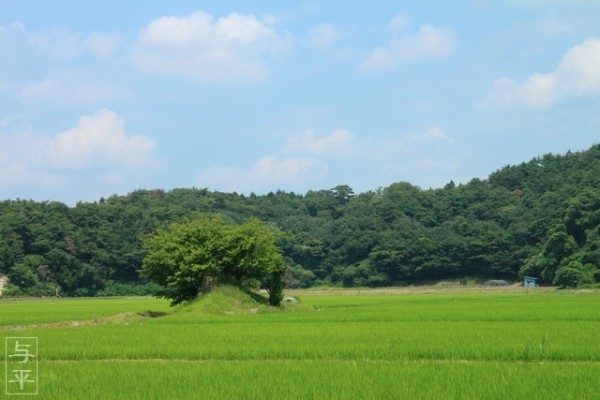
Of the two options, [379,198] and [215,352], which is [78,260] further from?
[215,352]

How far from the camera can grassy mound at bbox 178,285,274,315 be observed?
102 feet

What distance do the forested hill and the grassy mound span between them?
118ft

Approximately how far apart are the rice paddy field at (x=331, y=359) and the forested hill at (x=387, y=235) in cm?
4375

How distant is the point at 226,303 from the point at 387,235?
190ft

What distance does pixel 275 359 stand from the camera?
51.8 feet

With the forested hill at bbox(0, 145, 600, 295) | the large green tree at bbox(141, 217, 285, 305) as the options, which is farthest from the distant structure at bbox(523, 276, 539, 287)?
the large green tree at bbox(141, 217, 285, 305)

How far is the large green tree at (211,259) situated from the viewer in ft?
108

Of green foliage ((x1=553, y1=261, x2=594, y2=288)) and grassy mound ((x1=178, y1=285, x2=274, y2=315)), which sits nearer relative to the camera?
grassy mound ((x1=178, y1=285, x2=274, y2=315))

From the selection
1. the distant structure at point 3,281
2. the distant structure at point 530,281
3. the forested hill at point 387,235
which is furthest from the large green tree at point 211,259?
the distant structure at point 530,281

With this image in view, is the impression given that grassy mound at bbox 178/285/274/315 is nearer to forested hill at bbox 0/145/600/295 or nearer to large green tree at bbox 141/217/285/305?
large green tree at bbox 141/217/285/305

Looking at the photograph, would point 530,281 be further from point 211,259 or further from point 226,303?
point 226,303

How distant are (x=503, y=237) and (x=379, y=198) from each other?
3061 cm

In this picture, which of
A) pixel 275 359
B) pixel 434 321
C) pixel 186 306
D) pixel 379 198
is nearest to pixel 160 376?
pixel 275 359

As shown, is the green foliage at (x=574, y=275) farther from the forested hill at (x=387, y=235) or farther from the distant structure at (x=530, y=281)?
the distant structure at (x=530, y=281)
